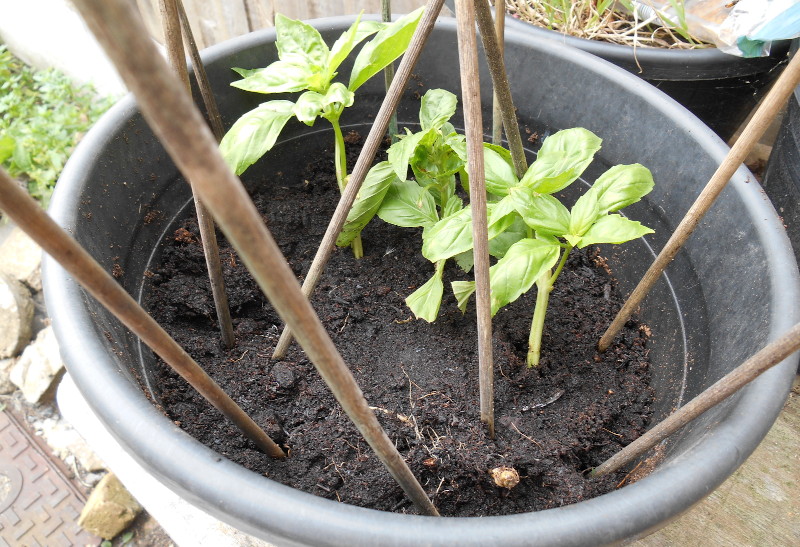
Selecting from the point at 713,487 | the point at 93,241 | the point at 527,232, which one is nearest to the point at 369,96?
the point at 527,232

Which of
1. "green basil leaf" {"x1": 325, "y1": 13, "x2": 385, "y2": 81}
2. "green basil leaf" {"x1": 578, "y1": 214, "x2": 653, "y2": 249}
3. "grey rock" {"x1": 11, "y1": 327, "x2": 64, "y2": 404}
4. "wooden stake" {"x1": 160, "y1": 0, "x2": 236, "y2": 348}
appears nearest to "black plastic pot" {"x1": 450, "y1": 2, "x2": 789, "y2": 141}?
"green basil leaf" {"x1": 325, "y1": 13, "x2": 385, "y2": 81}

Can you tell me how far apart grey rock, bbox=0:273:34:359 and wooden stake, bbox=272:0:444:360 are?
114 cm

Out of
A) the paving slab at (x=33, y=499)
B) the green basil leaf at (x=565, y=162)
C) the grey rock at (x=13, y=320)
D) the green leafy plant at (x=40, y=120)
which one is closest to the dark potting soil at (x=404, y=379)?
the green basil leaf at (x=565, y=162)

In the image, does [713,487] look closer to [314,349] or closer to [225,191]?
[314,349]

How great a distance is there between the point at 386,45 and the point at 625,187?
37 centimetres

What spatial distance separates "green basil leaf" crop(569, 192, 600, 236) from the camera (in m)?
0.72

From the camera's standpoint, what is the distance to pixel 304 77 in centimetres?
83

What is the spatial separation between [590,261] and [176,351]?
29.3 inches

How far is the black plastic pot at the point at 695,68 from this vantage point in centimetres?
114

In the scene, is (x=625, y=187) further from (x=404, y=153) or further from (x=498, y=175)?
(x=404, y=153)

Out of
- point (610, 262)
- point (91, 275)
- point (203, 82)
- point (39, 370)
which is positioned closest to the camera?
point (91, 275)

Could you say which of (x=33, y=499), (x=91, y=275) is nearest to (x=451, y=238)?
(x=91, y=275)

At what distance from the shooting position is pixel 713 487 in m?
0.53

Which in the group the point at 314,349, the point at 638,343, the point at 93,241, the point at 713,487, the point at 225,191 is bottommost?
the point at 638,343
